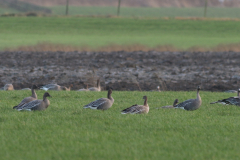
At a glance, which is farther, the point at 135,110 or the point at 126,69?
the point at 126,69

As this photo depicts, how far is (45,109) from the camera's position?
14711 millimetres

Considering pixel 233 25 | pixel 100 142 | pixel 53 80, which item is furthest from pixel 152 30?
pixel 100 142

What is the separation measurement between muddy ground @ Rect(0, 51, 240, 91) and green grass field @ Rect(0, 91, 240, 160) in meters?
10.6

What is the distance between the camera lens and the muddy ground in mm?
26781

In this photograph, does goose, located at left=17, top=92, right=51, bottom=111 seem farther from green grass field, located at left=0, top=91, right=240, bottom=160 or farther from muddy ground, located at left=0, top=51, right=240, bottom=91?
muddy ground, located at left=0, top=51, right=240, bottom=91

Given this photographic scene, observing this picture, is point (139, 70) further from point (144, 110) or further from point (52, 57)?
point (144, 110)

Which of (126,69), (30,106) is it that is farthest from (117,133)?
(126,69)

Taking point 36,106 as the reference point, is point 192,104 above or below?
above

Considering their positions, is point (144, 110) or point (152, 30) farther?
point (152, 30)

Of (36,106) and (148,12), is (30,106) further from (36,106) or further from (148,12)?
(148,12)

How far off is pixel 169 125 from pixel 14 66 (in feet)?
75.9

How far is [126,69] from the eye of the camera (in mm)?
32469

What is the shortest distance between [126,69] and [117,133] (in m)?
21.5

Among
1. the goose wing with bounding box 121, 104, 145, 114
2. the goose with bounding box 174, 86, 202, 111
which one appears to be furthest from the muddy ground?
the goose wing with bounding box 121, 104, 145, 114
